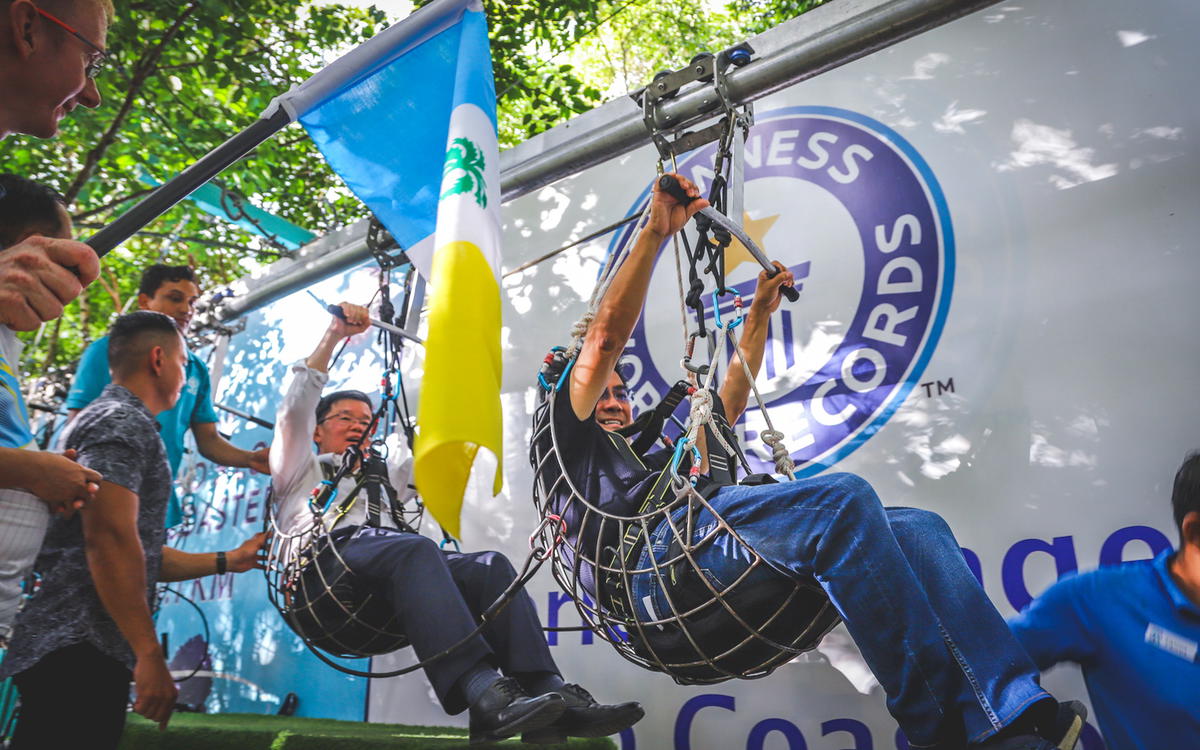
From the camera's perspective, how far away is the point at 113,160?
495 centimetres

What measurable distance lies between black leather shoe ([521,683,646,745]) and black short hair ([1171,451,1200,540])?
1344 millimetres

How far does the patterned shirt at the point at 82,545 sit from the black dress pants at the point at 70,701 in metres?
0.03

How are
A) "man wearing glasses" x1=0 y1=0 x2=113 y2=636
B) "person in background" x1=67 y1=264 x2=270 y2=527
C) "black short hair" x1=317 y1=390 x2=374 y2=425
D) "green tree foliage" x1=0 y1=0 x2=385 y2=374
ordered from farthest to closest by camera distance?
1. "green tree foliage" x1=0 y1=0 x2=385 y2=374
2. "person in background" x1=67 y1=264 x2=270 y2=527
3. "black short hair" x1=317 y1=390 x2=374 y2=425
4. "man wearing glasses" x1=0 y1=0 x2=113 y2=636

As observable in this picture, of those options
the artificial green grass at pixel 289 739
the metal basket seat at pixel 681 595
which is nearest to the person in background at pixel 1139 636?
the metal basket seat at pixel 681 595

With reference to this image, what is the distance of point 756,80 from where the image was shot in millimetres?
2521

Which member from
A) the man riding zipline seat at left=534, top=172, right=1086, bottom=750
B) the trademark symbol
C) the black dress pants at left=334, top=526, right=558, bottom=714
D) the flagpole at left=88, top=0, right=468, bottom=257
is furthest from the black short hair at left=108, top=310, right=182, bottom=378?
the trademark symbol

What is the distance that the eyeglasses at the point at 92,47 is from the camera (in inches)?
44.9

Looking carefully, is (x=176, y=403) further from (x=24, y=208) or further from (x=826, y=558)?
(x=826, y=558)

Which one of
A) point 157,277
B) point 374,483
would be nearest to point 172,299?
point 157,277

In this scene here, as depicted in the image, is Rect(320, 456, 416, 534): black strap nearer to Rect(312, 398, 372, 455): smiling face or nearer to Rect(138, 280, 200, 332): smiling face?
Rect(312, 398, 372, 455): smiling face

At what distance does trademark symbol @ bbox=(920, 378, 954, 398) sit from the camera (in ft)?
8.11

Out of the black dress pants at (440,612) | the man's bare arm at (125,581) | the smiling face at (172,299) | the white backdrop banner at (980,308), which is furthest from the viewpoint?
the smiling face at (172,299)

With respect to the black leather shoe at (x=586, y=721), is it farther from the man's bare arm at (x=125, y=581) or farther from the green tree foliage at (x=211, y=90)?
the green tree foliage at (x=211, y=90)

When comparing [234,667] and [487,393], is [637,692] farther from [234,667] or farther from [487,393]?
[234,667]
